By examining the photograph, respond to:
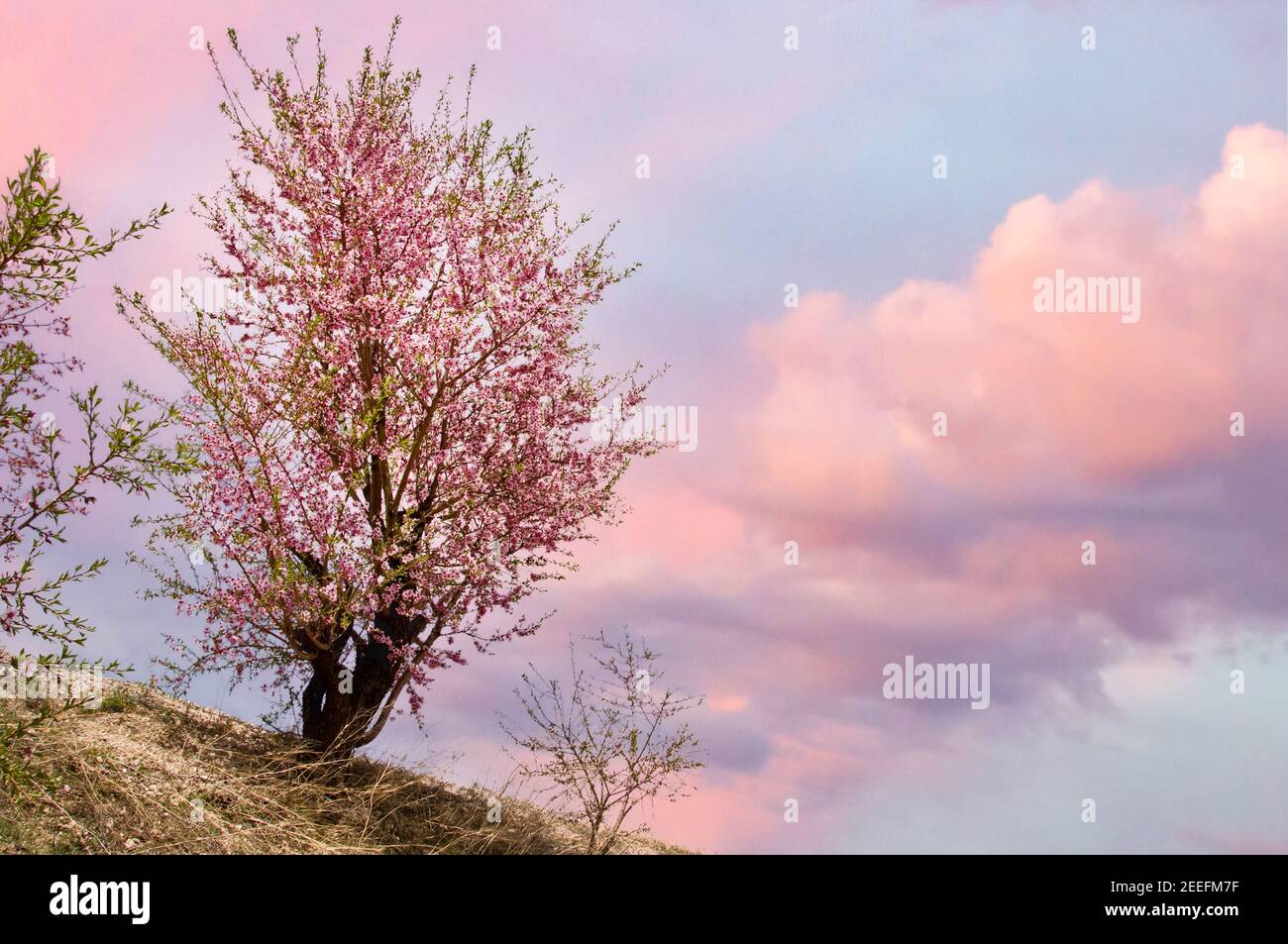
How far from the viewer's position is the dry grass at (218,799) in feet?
29.6

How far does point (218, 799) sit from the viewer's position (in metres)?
10.3

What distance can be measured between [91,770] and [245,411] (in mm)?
3788

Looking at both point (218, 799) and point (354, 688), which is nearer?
point (218, 799)

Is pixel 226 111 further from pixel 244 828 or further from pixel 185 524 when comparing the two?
pixel 244 828

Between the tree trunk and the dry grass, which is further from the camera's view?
the tree trunk

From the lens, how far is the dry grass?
9.02 m

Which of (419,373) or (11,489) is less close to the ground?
(419,373)

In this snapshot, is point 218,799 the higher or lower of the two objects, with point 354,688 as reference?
lower

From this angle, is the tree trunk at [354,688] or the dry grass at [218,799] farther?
the tree trunk at [354,688]

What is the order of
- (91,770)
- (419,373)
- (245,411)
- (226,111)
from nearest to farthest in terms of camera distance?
(91,770) → (245,411) → (419,373) → (226,111)

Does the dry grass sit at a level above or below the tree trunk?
below

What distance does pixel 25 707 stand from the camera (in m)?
11.2

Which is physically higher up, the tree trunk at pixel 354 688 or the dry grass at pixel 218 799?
the tree trunk at pixel 354 688
